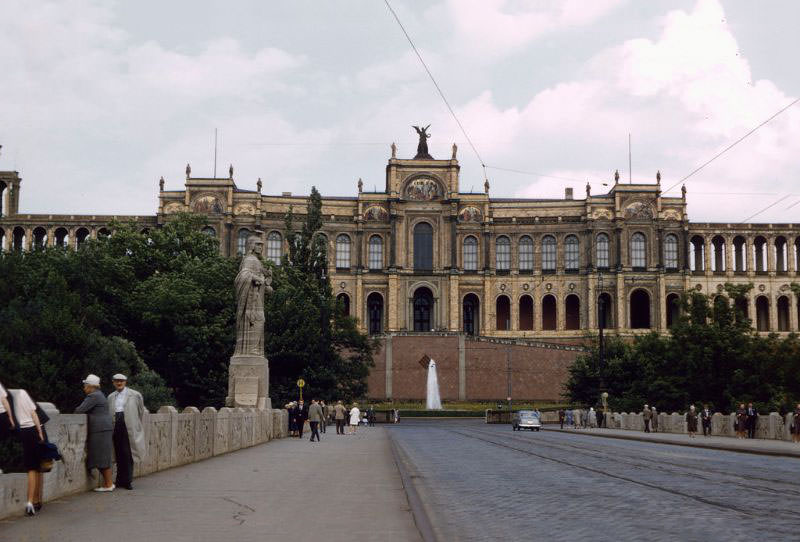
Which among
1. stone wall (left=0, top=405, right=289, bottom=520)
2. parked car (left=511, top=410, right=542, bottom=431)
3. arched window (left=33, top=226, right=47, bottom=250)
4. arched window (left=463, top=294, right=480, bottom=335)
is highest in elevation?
arched window (left=33, top=226, right=47, bottom=250)

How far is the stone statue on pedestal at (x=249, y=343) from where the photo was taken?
3053cm

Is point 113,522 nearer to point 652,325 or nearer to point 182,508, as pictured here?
point 182,508

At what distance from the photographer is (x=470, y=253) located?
96438 millimetres

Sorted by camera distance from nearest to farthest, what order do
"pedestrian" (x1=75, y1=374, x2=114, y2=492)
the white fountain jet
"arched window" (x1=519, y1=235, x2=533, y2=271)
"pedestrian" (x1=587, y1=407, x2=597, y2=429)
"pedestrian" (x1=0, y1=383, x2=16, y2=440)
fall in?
"pedestrian" (x1=0, y1=383, x2=16, y2=440) < "pedestrian" (x1=75, y1=374, x2=114, y2=492) < "pedestrian" (x1=587, y1=407, x2=597, y2=429) < the white fountain jet < "arched window" (x1=519, y1=235, x2=533, y2=271)

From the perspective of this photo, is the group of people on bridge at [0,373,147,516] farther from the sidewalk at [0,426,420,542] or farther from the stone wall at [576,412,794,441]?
the stone wall at [576,412,794,441]

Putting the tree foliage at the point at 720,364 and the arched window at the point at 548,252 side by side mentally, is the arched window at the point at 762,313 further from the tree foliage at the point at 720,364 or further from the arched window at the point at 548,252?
the tree foliage at the point at 720,364

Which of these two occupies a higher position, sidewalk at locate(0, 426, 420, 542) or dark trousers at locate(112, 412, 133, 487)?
dark trousers at locate(112, 412, 133, 487)

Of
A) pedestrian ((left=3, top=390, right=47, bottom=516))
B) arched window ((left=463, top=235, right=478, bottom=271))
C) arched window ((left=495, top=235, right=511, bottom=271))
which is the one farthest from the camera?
arched window ((left=495, top=235, right=511, bottom=271))

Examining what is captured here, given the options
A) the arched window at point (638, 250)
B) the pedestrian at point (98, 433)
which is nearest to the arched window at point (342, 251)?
the arched window at point (638, 250)

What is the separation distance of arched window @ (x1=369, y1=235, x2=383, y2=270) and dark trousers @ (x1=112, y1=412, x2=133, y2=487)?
271 ft

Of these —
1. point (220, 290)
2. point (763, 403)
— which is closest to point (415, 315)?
point (220, 290)

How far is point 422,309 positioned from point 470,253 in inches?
286

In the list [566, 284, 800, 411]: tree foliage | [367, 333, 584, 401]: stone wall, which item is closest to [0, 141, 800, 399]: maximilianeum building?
[367, 333, 584, 401]: stone wall

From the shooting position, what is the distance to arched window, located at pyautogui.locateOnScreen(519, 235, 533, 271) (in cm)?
9638
